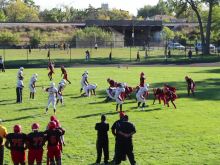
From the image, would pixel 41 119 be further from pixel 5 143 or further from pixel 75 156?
pixel 5 143

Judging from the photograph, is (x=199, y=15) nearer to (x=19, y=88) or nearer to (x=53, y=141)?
(x=19, y=88)

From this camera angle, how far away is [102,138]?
17.0 m

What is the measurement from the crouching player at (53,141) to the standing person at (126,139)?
6.65 ft

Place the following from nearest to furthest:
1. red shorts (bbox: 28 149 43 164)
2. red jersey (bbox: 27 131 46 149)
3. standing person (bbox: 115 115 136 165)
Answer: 1. red jersey (bbox: 27 131 46 149)
2. red shorts (bbox: 28 149 43 164)
3. standing person (bbox: 115 115 136 165)

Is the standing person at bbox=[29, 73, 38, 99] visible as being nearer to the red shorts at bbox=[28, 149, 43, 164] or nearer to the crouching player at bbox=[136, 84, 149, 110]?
the crouching player at bbox=[136, 84, 149, 110]

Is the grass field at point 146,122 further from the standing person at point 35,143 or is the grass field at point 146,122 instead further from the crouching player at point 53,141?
the standing person at point 35,143

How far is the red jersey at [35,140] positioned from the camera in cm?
1499

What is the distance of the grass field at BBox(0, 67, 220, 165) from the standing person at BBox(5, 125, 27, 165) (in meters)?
2.53

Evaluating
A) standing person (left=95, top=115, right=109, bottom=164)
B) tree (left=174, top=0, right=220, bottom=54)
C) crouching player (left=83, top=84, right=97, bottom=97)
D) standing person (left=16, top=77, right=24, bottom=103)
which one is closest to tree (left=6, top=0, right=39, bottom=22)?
tree (left=174, top=0, right=220, bottom=54)

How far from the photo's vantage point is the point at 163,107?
28688 mm

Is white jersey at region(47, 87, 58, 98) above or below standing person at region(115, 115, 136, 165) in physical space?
above

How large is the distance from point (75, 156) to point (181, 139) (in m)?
4.96

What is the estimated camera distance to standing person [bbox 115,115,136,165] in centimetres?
1616

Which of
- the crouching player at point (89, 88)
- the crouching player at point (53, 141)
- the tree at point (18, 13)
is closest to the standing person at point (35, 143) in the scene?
the crouching player at point (53, 141)
